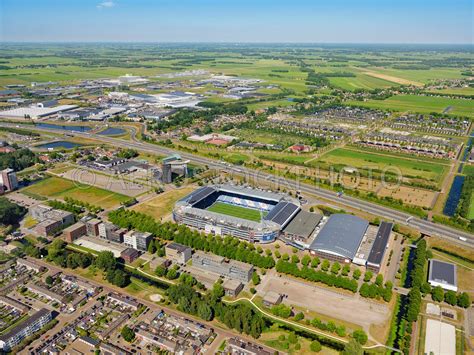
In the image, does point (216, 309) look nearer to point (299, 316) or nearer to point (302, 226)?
point (299, 316)

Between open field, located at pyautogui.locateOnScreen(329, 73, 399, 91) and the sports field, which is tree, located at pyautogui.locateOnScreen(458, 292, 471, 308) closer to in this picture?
the sports field

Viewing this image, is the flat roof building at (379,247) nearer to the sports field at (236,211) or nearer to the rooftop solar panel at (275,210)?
the rooftop solar panel at (275,210)

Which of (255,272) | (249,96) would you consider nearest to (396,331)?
(255,272)

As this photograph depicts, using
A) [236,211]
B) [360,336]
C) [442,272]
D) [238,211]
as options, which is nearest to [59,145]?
[236,211]

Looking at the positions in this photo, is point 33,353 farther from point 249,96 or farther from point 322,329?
point 249,96

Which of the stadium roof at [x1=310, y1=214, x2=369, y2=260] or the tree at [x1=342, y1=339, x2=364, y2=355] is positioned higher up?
the stadium roof at [x1=310, y1=214, x2=369, y2=260]

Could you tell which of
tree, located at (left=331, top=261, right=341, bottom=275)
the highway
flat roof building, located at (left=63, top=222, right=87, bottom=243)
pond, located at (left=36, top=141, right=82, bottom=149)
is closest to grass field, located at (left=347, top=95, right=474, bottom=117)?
the highway

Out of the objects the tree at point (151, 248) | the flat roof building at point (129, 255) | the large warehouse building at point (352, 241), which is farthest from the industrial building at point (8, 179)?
the large warehouse building at point (352, 241)
